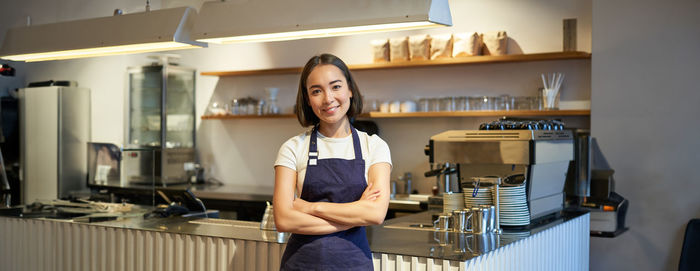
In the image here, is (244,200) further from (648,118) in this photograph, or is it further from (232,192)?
(648,118)

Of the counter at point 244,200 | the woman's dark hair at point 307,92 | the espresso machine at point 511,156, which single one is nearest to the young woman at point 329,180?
the woman's dark hair at point 307,92

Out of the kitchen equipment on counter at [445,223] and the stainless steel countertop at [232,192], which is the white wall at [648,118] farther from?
the stainless steel countertop at [232,192]

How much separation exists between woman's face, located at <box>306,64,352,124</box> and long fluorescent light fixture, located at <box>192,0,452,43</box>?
0.86 metres

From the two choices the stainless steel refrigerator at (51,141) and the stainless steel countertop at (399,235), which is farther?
the stainless steel refrigerator at (51,141)

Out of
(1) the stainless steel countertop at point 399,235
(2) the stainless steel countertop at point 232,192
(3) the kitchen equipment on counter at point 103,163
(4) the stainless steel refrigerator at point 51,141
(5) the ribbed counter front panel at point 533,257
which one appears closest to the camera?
(5) the ribbed counter front panel at point 533,257

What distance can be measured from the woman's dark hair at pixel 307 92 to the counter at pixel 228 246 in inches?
24.9

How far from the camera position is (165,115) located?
22.9 feet

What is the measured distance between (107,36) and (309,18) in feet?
4.18

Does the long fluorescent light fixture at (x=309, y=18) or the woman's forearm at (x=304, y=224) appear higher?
the long fluorescent light fixture at (x=309, y=18)

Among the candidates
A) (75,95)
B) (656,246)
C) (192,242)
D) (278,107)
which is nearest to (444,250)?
(192,242)

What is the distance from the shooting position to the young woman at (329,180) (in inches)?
87.9

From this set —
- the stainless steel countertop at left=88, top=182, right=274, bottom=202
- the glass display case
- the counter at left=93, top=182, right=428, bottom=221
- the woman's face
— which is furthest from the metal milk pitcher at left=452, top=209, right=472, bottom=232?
the glass display case

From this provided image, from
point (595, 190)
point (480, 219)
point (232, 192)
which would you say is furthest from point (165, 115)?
point (480, 219)

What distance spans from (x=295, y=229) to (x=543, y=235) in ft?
4.94
